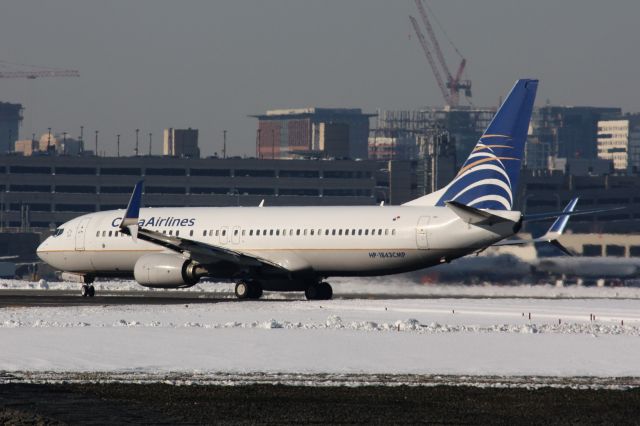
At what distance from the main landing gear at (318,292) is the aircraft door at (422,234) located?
5.62m

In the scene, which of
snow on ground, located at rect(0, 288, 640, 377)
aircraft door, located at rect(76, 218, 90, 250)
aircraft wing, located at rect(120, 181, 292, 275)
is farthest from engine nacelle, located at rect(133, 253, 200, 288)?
snow on ground, located at rect(0, 288, 640, 377)

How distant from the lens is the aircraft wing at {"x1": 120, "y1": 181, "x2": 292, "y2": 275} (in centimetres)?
5319

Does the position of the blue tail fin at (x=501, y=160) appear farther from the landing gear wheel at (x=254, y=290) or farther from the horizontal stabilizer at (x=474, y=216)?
the landing gear wheel at (x=254, y=290)

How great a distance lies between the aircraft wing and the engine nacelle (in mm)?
429

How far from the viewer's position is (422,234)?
51.5m

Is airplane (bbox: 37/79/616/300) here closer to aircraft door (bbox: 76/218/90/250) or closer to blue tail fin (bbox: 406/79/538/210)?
blue tail fin (bbox: 406/79/538/210)

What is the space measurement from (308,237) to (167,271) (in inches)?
229

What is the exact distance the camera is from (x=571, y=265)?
65562 millimetres

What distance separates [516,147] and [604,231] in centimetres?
5245

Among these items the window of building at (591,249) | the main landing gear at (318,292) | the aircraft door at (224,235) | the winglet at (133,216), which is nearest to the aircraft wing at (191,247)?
the winglet at (133,216)

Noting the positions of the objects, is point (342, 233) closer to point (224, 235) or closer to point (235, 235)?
point (235, 235)

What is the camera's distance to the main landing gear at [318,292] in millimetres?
55594

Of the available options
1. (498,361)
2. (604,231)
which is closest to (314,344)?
(498,361)

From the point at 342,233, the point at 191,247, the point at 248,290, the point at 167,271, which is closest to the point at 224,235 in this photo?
the point at 248,290
